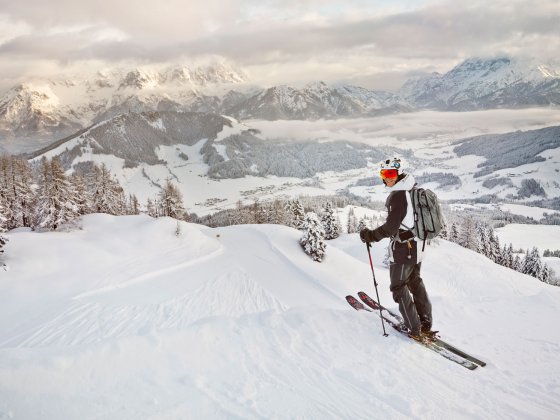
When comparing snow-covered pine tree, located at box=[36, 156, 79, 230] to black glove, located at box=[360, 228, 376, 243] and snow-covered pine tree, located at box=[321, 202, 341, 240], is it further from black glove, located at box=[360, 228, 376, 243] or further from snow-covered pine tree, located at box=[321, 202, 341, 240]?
snow-covered pine tree, located at box=[321, 202, 341, 240]

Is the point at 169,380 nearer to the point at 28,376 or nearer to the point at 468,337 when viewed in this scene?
the point at 28,376

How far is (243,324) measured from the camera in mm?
7535

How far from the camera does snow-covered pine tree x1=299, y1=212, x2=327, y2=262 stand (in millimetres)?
41344

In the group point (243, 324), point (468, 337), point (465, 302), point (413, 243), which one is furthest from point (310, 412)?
point (465, 302)

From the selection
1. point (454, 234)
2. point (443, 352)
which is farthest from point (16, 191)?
point (454, 234)

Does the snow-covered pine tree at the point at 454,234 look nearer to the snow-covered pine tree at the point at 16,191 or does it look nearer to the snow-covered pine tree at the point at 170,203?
the snow-covered pine tree at the point at 170,203

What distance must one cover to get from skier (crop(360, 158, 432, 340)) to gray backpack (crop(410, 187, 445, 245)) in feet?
0.38

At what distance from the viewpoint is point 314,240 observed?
1641 inches

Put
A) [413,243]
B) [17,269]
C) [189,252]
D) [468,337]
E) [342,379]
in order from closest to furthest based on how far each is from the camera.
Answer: [342,379], [413,243], [468,337], [17,269], [189,252]

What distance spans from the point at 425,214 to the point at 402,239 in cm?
71

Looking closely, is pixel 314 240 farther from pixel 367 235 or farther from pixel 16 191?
pixel 16 191

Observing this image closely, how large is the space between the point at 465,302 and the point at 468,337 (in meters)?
3.00

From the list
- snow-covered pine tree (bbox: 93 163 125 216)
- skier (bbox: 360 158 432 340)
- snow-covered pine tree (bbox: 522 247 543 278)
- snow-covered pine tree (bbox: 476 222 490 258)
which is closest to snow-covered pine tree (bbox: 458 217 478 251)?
snow-covered pine tree (bbox: 476 222 490 258)

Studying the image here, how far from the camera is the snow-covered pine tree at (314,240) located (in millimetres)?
41344
